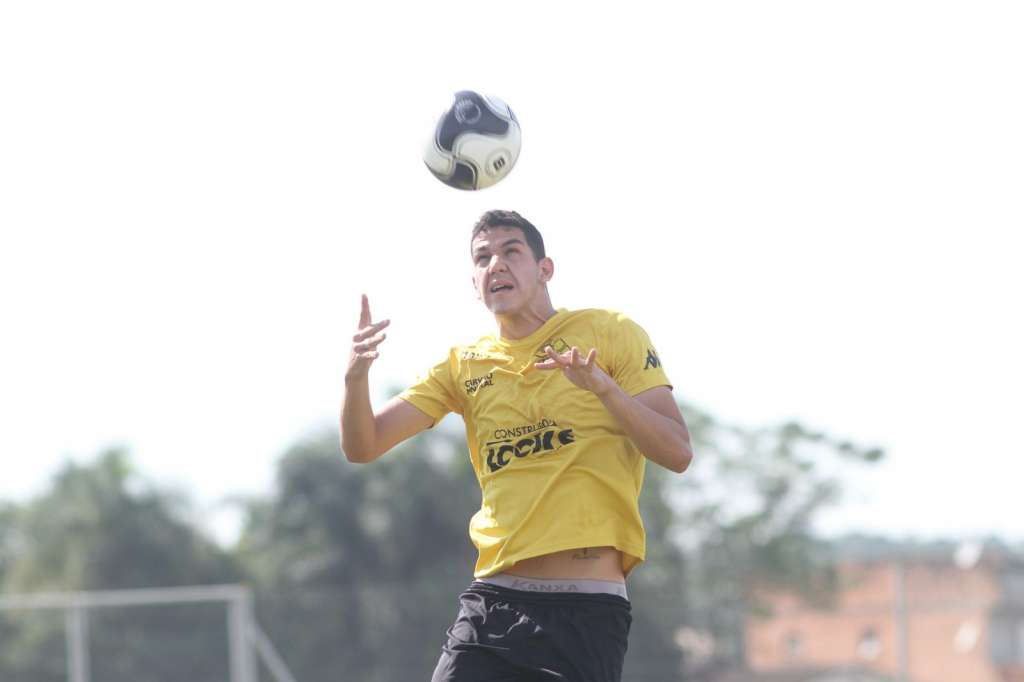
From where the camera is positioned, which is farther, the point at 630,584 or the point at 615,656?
the point at 630,584

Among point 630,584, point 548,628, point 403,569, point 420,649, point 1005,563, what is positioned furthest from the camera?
point 403,569

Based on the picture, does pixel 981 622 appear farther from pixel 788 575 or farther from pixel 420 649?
pixel 420 649

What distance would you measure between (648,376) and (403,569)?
2577 centimetres

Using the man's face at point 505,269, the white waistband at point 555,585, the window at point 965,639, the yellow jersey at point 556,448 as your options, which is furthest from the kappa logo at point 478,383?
the window at point 965,639

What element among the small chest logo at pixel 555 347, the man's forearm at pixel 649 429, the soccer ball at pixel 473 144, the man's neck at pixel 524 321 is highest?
the soccer ball at pixel 473 144

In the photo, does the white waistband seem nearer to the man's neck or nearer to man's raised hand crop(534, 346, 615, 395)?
man's raised hand crop(534, 346, 615, 395)

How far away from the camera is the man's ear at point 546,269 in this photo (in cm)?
532

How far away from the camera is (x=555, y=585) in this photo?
197 inches

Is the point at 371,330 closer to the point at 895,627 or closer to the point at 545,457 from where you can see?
the point at 545,457

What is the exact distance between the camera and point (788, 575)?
2848 cm

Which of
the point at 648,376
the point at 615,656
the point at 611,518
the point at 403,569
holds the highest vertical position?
the point at 403,569

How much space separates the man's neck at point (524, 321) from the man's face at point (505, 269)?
2.0 inches

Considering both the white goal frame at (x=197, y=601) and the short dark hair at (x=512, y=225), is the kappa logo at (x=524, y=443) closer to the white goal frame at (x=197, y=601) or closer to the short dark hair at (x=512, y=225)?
the short dark hair at (x=512, y=225)

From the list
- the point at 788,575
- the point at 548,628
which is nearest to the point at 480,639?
the point at 548,628
